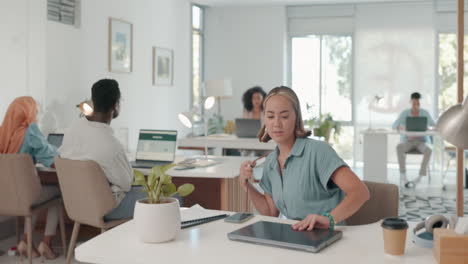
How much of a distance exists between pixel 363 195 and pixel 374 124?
303 inches

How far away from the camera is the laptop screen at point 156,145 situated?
13.4 ft

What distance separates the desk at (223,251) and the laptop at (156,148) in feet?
7.47

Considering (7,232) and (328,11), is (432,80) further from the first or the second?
(7,232)

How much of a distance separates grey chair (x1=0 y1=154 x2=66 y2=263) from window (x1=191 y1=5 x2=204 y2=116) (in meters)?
5.59

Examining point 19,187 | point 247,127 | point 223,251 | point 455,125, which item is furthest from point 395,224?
point 247,127

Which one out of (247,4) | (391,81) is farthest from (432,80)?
(247,4)

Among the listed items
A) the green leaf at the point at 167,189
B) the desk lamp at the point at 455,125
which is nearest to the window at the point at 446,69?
the green leaf at the point at 167,189

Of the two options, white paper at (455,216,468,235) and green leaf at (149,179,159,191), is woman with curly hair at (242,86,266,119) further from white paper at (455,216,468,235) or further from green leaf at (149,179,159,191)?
white paper at (455,216,468,235)

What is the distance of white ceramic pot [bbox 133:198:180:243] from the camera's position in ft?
5.46

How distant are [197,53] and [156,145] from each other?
578 centimetres

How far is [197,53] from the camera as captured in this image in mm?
9719

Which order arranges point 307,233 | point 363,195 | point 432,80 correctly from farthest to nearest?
point 432,80, point 363,195, point 307,233

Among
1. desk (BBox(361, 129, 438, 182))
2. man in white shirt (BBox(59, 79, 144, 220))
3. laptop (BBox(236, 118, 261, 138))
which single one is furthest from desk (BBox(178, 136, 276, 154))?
man in white shirt (BBox(59, 79, 144, 220))

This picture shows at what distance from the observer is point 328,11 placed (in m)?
9.53
